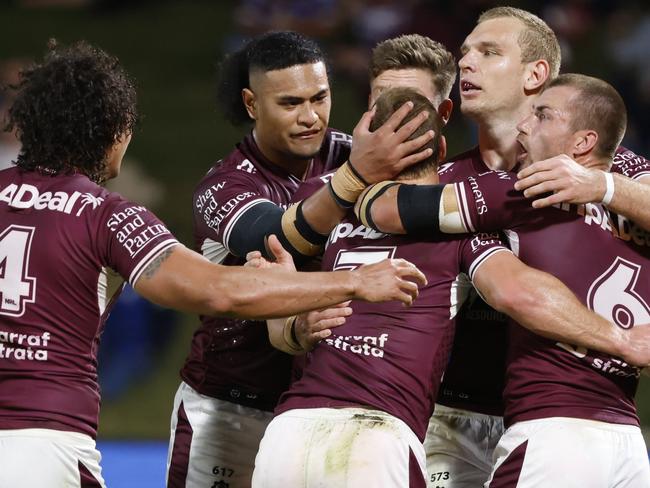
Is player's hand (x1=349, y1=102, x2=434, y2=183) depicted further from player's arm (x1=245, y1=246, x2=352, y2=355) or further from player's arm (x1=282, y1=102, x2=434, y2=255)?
player's arm (x1=245, y1=246, x2=352, y2=355)

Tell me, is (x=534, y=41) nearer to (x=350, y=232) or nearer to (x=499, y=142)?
(x=499, y=142)

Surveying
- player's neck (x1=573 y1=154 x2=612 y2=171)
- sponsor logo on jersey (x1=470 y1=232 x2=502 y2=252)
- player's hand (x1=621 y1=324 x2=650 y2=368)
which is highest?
player's neck (x1=573 y1=154 x2=612 y2=171)

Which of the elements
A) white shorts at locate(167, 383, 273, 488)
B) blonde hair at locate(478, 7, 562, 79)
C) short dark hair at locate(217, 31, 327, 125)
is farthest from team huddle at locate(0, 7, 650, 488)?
short dark hair at locate(217, 31, 327, 125)

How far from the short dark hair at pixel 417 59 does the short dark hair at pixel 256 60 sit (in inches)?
10.9

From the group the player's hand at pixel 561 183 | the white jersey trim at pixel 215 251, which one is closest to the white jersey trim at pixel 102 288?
the white jersey trim at pixel 215 251

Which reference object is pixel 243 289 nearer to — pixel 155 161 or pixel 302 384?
pixel 302 384

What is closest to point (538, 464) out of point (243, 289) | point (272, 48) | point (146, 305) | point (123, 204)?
point (243, 289)

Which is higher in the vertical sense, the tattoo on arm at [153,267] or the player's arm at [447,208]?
the player's arm at [447,208]

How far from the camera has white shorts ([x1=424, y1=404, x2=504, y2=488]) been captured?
14.9ft

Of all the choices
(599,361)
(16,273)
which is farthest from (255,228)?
(599,361)

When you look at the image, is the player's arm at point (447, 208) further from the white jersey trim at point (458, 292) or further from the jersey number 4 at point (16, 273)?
the jersey number 4 at point (16, 273)

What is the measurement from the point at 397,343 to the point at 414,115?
0.80 metres

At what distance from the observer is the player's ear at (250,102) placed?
5133mm

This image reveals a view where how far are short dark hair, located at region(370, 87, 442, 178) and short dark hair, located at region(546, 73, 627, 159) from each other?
19.4 inches
